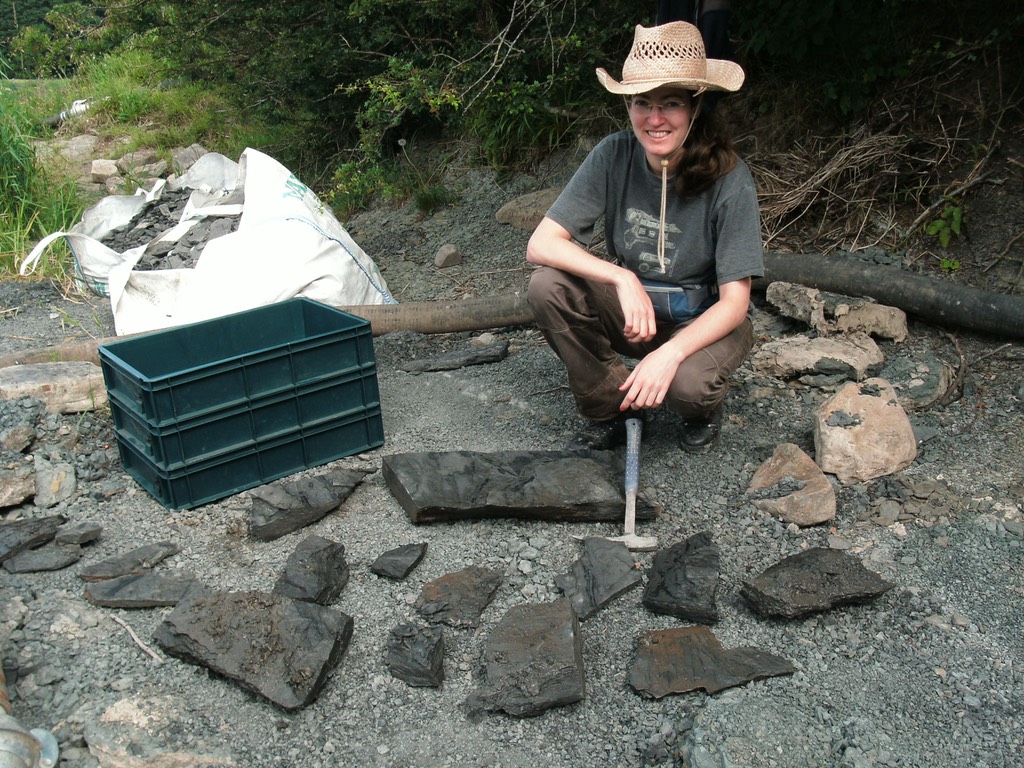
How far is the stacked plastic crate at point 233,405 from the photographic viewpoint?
2.80 metres

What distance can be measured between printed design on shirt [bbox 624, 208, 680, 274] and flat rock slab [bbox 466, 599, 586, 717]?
3.90ft

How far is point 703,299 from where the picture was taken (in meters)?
2.94

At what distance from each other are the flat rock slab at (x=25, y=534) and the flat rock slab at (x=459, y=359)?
1566mm

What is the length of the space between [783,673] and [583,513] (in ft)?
2.62

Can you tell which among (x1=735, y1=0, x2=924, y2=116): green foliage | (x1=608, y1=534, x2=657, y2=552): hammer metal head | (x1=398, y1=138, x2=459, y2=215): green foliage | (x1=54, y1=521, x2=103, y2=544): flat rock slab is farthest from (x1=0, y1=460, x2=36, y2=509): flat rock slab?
(x1=735, y1=0, x2=924, y2=116): green foliage

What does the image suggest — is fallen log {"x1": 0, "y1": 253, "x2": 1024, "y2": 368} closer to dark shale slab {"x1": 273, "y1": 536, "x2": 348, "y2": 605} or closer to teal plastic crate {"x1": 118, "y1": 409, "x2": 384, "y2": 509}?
teal plastic crate {"x1": 118, "y1": 409, "x2": 384, "y2": 509}

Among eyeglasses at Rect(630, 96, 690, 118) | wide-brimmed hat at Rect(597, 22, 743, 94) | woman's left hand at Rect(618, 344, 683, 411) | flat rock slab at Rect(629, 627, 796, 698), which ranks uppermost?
wide-brimmed hat at Rect(597, 22, 743, 94)

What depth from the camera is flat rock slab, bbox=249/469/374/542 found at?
2.71 metres

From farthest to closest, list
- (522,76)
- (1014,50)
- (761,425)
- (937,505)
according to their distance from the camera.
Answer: (522,76) < (1014,50) < (761,425) < (937,505)

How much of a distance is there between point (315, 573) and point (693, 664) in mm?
1027

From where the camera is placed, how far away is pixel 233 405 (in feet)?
9.39

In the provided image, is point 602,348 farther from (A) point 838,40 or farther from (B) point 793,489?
(A) point 838,40

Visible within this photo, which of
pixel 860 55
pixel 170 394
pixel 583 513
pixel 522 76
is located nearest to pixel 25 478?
pixel 170 394

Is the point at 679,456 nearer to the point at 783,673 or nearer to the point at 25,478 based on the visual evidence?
the point at 783,673
